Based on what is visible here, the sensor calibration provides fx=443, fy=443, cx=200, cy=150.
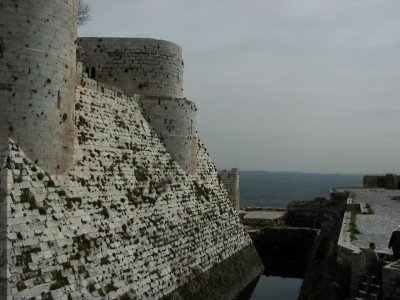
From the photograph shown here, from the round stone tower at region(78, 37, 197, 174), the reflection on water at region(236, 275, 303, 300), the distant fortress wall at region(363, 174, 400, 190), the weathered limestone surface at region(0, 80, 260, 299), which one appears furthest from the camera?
the distant fortress wall at region(363, 174, 400, 190)

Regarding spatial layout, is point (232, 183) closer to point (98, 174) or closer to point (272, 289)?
point (272, 289)

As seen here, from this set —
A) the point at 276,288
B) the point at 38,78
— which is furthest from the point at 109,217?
the point at 276,288

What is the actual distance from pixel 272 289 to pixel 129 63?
1351 centimetres

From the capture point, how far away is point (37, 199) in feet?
36.2

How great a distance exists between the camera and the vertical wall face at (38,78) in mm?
11094

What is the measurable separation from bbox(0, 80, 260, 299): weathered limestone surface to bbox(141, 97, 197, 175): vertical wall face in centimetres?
50

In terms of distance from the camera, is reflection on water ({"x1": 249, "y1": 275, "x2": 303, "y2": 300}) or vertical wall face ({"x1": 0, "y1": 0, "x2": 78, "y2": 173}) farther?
reflection on water ({"x1": 249, "y1": 275, "x2": 303, "y2": 300})

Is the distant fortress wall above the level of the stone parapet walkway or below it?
above

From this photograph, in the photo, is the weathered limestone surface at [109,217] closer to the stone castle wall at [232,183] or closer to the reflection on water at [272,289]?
the reflection on water at [272,289]

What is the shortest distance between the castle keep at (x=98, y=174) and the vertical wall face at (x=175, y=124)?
0.05 m

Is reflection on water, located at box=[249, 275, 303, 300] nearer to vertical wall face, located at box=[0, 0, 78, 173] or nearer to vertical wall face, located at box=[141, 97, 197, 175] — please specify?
vertical wall face, located at box=[141, 97, 197, 175]

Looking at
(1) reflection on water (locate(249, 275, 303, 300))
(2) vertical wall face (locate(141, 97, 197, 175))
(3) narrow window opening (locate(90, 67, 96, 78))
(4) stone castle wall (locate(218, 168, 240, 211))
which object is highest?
(3) narrow window opening (locate(90, 67, 96, 78))

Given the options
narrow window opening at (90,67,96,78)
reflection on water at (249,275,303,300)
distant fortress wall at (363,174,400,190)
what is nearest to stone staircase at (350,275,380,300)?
Result: reflection on water at (249,275,303,300)

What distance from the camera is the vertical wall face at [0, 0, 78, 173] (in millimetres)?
11094
